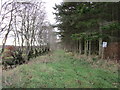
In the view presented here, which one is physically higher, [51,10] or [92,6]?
[51,10]

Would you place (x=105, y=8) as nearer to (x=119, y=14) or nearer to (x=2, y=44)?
(x=119, y=14)

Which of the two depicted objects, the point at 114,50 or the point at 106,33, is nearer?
the point at 114,50

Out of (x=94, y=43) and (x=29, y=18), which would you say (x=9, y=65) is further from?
(x=94, y=43)

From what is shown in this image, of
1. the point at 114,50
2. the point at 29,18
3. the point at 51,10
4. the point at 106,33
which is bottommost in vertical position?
the point at 114,50

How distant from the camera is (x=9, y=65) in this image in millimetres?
8000

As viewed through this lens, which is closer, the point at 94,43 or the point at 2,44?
the point at 2,44

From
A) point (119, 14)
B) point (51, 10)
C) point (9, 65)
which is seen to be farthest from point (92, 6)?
point (9, 65)

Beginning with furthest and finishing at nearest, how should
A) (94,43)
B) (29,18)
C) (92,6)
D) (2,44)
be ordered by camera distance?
1. (94,43)
2. (29,18)
3. (92,6)
4. (2,44)

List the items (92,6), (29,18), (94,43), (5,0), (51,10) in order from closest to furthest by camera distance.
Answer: (5,0) < (92,6) < (29,18) < (51,10) < (94,43)

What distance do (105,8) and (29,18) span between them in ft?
25.9

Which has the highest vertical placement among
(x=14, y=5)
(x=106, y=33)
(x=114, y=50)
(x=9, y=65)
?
(x=14, y=5)

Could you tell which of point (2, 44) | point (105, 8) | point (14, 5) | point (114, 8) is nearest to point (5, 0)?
point (14, 5)

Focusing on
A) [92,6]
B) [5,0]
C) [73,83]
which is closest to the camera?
[73,83]

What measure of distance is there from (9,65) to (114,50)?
8.58 meters
